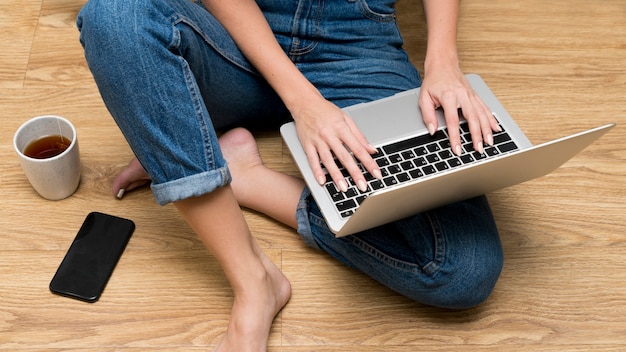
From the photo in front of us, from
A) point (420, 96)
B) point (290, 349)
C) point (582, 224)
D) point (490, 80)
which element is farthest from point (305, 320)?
point (490, 80)

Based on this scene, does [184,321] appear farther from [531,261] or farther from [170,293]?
[531,261]

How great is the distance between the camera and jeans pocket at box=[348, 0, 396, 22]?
1191 millimetres

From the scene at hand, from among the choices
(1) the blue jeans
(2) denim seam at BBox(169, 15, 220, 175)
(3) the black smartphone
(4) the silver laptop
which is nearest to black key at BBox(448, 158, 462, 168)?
(4) the silver laptop

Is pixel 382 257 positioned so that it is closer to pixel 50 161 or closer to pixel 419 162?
pixel 419 162

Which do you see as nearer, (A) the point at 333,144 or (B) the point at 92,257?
(A) the point at 333,144

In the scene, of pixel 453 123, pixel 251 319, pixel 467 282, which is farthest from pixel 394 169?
pixel 251 319

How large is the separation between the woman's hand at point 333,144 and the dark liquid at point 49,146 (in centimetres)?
48

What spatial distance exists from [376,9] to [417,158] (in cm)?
30

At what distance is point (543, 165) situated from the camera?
1.01m

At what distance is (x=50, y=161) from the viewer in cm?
121

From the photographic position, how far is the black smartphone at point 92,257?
3.93ft

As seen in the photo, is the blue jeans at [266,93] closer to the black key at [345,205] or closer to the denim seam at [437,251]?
the denim seam at [437,251]

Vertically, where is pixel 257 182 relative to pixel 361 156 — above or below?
below

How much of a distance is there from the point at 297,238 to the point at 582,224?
56 cm
